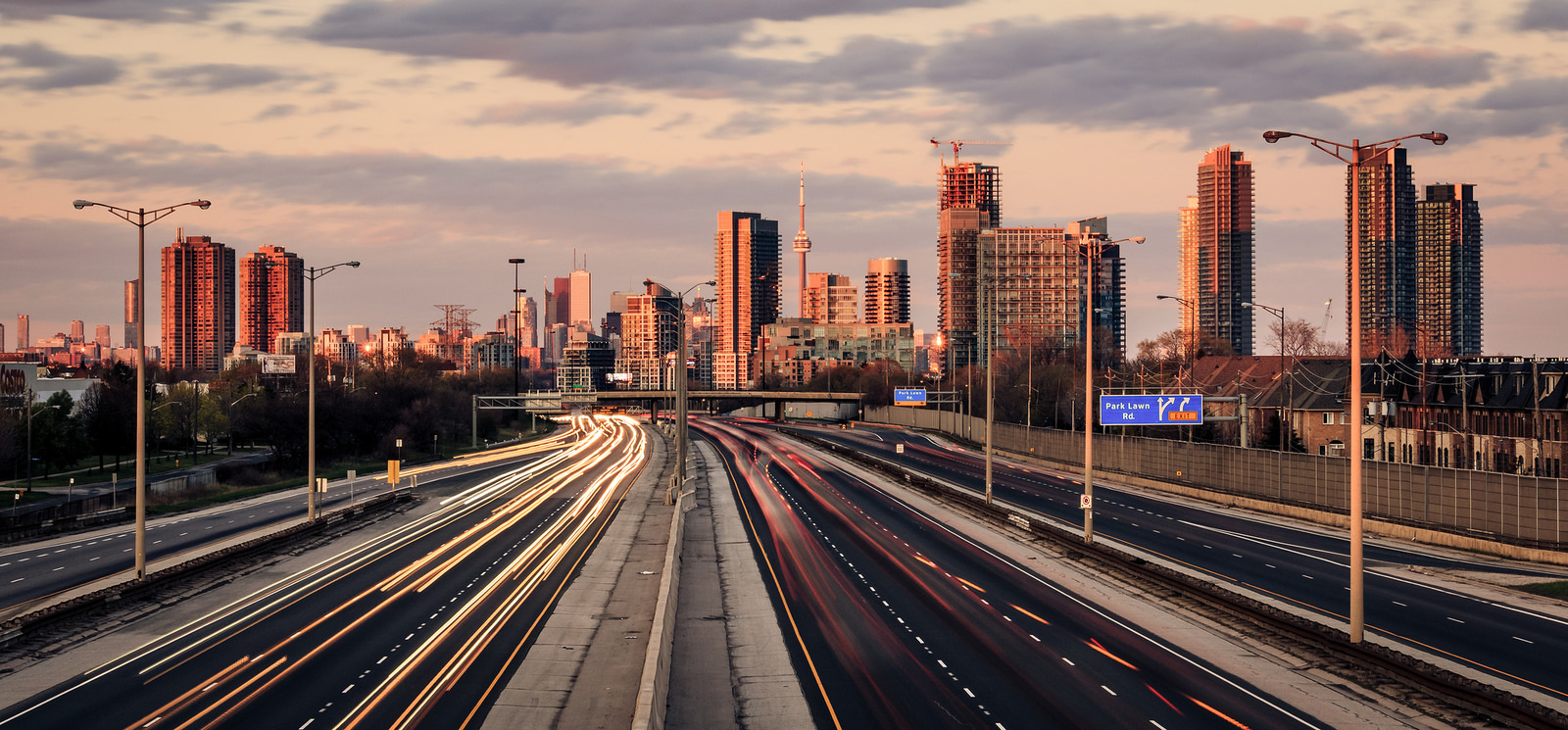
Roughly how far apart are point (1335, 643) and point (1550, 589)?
14142 millimetres

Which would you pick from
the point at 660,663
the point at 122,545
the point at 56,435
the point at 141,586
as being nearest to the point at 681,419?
the point at 122,545

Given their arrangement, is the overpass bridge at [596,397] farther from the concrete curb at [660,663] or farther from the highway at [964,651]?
the concrete curb at [660,663]

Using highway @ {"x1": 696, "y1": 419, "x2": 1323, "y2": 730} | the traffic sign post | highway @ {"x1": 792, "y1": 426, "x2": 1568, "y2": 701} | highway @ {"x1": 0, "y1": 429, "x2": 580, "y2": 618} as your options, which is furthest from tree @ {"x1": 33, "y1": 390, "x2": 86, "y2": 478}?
the traffic sign post

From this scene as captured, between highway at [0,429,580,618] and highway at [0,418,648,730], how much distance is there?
22.6 feet

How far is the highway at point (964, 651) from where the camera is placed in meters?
21.4

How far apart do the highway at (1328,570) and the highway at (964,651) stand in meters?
6.50

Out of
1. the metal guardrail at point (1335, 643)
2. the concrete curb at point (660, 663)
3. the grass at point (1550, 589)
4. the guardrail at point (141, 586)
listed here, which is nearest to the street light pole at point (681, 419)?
the guardrail at point (141, 586)

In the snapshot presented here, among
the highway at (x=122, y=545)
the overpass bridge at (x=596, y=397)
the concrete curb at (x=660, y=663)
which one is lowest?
the highway at (x=122, y=545)

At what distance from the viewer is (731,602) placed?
33.3m

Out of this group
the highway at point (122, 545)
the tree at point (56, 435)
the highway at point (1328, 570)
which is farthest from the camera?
the tree at point (56, 435)

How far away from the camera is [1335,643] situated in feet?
83.3

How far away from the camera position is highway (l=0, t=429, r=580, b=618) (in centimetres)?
3669

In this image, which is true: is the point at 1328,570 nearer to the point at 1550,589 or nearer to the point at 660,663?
the point at 1550,589

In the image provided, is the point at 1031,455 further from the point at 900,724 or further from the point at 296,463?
the point at 900,724
